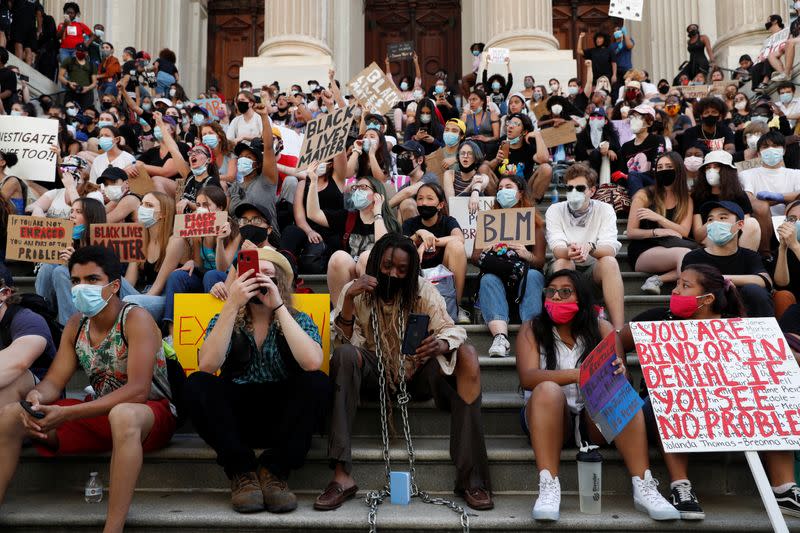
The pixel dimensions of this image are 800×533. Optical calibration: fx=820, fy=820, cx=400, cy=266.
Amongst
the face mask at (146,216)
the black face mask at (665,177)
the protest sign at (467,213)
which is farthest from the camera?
the protest sign at (467,213)

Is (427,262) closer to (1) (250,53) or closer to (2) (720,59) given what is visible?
(2) (720,59)

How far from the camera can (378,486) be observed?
4.34 meters

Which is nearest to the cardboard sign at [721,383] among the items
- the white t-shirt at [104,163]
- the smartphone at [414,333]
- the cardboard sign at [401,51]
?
the smartphone at [414,333]

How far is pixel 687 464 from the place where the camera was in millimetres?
4301

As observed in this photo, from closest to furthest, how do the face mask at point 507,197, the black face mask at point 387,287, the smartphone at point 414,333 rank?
the smartphone at point 414,333 < the black face mask at point 387,287 < the face mask at point 507,197

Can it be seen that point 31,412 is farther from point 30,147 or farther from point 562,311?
point 30,147

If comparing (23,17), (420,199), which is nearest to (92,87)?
(23,17)

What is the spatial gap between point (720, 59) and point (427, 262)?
1195 cm

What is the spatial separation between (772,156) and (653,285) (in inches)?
91.0

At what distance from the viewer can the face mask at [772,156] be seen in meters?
7.43

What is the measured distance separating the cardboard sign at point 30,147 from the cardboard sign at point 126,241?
275 cm

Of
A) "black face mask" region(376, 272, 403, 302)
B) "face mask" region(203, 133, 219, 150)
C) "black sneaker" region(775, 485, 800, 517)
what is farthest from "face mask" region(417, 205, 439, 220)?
"black sneaker" region(775, 485, 800, 517)

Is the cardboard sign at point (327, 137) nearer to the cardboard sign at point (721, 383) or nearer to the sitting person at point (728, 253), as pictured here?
the sitting person at point (728, 253)

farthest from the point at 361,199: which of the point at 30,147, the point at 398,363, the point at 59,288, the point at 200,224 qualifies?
the point at 30,147
